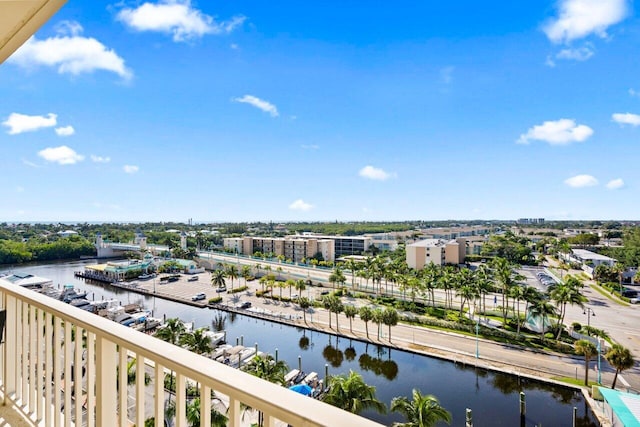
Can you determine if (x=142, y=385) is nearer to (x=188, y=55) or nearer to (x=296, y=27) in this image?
(x=188, y=55)

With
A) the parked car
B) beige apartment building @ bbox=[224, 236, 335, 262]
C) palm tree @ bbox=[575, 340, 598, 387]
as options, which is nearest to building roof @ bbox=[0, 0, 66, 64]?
palm tree @ bbox=[575, 340, 598, 387]

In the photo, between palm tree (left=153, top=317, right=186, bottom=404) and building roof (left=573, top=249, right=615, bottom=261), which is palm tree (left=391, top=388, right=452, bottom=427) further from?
building roof (left=573, top=249, right=615, bottom=261)

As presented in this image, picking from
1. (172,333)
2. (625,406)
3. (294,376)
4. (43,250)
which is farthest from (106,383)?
(43,250)

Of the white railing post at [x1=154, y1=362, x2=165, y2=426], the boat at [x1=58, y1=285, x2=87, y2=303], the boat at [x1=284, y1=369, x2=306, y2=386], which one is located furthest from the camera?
the boat at [x1=58, y1=285, x2=87, y2=303]

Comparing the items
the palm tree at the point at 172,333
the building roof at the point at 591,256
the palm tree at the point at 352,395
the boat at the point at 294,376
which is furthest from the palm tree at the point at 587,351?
the building roof at the point at 591,256

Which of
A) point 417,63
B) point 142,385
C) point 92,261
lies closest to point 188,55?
point 142,385

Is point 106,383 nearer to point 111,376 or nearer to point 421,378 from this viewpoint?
point 111,376
